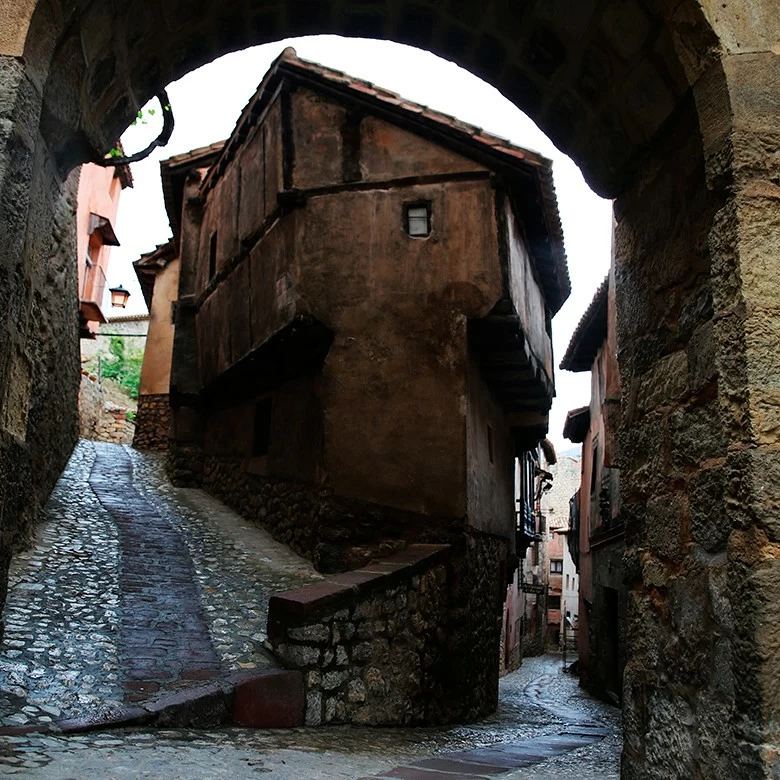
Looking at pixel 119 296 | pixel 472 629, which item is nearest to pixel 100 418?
pixel 119 296

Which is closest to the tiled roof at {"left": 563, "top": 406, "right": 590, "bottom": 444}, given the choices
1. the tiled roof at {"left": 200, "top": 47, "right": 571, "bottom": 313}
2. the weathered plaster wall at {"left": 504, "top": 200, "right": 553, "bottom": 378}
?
the weathered plaster wall at {"left": 504, "top": 200, "right": 553, "bottom": 378}

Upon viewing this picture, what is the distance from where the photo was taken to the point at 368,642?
586cm

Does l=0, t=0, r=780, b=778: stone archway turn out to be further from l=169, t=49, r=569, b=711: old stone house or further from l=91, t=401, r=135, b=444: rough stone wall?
l=91, t=401, r=135, b=444: rough stone wall

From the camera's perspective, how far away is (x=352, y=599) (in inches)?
227

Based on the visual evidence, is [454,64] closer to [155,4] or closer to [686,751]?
[155,4]

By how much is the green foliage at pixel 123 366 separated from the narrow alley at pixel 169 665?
21.7 m

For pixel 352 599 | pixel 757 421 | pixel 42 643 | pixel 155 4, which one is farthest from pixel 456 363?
pixel 757 421

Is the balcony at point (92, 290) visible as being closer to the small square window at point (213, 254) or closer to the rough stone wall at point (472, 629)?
the small square window at point (213, 254)

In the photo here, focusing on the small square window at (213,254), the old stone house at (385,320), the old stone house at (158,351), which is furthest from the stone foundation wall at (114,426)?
the old stone house at (385,320)

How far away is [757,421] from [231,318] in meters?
9.52

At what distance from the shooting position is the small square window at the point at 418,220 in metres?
8.61

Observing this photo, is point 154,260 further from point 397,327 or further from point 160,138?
point 160,138

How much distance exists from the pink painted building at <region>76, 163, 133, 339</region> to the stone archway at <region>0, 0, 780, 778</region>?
15.0 m

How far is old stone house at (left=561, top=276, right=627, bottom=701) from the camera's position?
38.1 feet
